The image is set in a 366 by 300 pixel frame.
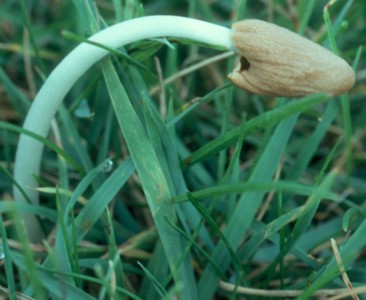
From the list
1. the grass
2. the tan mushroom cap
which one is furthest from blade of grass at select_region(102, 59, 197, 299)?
the tan mushroom cap

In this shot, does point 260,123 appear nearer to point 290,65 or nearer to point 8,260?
point 290,65

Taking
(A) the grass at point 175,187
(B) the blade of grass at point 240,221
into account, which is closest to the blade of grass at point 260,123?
(A) the grass at point 175,187

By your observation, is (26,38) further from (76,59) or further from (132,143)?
(132,143)

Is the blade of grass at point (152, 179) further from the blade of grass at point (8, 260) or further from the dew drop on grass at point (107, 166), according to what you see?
the blade of grass at point (8, 260)

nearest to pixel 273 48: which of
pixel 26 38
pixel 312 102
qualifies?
pixel 312 102

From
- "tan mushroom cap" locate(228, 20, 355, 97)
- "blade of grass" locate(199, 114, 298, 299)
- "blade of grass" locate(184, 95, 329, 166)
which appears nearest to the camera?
"blade of grass" locate(184, 95, 329, 166)

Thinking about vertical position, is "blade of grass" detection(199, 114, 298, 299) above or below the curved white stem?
below

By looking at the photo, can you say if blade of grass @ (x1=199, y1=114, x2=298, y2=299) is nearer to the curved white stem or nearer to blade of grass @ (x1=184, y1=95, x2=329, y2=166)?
blade of grass @ (x1=184, y1=95, x2=329, y2=166)
